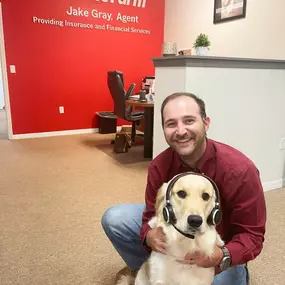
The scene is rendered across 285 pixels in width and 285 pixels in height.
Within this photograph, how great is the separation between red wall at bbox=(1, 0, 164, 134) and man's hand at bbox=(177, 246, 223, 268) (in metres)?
4.43

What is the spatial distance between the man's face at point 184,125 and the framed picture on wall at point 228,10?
11.6ft

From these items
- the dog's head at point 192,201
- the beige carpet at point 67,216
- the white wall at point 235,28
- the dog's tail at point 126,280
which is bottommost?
the beige carpet at point 67,216

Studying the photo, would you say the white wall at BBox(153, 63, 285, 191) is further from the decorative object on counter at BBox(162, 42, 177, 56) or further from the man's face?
the man's face

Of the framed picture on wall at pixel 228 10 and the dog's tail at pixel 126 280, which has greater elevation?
the framed picture on wall at pixel 228 10

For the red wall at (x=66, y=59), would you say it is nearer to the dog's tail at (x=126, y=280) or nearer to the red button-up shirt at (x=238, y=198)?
the dog's tail at (x=126, y=280)

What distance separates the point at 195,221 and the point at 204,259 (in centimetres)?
19

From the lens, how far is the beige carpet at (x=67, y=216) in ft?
5.24

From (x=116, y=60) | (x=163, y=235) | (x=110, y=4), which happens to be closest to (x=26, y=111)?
(x=116, y=60)

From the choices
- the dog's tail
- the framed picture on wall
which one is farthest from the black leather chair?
the dog's tail

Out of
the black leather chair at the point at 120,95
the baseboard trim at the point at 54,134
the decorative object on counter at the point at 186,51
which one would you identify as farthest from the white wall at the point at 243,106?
the baseboard trim at the point at 54,134

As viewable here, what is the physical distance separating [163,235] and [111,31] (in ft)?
15.6

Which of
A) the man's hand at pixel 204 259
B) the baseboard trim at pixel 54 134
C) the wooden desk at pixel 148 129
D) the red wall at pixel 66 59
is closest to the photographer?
the man's hand at pixel 204 259

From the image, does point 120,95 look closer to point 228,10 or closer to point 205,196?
point 228,10

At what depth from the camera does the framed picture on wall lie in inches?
156
